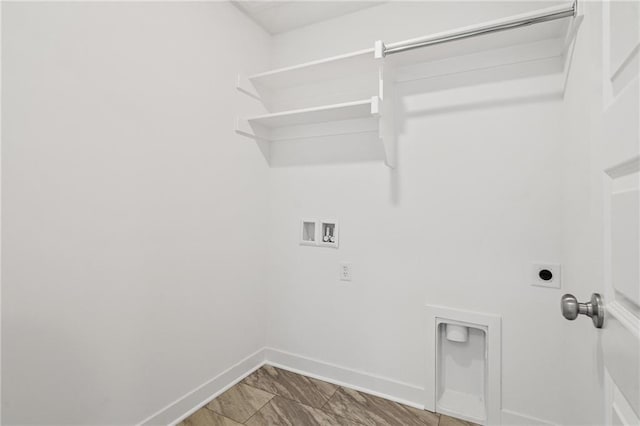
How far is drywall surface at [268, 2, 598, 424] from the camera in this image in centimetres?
150

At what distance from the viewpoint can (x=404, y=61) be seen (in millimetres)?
1764

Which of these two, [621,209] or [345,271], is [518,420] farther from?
[621,209]

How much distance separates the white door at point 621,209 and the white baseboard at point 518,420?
1.09 metres

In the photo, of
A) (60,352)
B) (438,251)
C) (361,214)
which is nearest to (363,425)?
(438,251)

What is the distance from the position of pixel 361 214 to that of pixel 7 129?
1.62 m

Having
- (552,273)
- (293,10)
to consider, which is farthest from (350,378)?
(293,10)

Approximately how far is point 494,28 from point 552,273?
3.87ft

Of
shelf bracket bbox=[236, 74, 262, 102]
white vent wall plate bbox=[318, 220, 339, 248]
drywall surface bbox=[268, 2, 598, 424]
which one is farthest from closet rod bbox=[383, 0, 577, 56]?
white vent wall plate bbox=[318, 220, 339, 248]

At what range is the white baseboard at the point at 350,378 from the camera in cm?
176

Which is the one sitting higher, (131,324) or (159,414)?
(131,324)

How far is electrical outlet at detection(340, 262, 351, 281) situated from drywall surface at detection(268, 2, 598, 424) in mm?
33

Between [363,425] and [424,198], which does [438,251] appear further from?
[363,425]

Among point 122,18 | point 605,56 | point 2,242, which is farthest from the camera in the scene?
point 122,18

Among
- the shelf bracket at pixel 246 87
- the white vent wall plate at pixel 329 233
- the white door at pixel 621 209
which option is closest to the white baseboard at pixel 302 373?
the white vent wall plate at pixel 329 233
